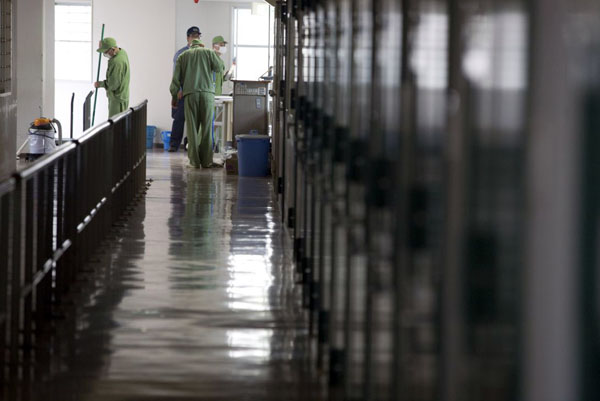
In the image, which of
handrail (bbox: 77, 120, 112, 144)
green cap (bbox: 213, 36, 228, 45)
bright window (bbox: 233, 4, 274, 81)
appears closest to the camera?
handrail (bbox: 77, 120, 112, 144)

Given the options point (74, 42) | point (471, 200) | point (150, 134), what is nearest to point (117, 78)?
point (150, 134)

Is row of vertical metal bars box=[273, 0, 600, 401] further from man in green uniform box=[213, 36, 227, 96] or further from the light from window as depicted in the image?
man in green uniform box=[213, 36, 227, 96]

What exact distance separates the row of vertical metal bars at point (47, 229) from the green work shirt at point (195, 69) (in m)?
5.07

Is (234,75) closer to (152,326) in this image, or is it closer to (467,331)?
(152,326)

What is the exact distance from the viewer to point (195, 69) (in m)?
13.1

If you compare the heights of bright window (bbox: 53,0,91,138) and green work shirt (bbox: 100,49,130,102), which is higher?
bright window (bbox: 53,0,91,138)

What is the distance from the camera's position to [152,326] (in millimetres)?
5074

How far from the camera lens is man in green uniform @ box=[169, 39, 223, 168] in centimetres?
1309

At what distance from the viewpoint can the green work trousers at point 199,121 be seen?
13.1 m

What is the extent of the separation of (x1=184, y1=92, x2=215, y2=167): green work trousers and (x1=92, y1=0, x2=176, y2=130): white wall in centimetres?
412

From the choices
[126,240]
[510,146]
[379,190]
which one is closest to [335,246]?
[379,190]

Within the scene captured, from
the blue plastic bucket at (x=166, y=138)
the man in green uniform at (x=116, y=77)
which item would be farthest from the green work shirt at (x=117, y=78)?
the blue plastic bucket at (x=166, y=138)

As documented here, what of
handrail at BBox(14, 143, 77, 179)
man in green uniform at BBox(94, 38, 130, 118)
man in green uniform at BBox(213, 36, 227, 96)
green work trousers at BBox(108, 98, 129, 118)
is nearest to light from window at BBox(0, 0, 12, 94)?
man in green uniform at BBox(94, 38, 130, 118)

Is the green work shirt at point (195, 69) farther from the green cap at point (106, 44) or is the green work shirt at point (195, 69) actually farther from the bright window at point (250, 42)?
the bright window at point (250, 42)
